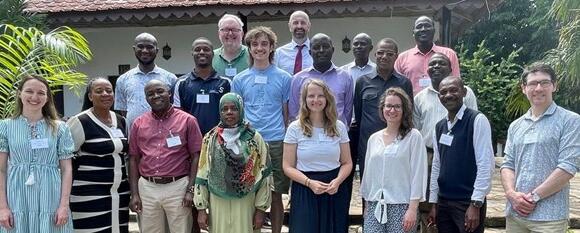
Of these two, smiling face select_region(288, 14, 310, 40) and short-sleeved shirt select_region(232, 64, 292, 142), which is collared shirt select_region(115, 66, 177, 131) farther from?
smiling face select_region(288, 14, 310, 40)

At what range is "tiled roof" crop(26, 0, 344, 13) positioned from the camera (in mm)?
9016

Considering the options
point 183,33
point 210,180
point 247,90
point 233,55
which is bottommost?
point 210,180

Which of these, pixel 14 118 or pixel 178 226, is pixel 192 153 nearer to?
pixel 178 226

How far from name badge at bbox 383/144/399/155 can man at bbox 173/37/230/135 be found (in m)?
1.57

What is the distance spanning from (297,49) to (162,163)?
1.98 m

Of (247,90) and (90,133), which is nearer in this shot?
(90,133)

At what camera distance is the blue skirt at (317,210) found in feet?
14.2

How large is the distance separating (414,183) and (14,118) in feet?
A: 9.56

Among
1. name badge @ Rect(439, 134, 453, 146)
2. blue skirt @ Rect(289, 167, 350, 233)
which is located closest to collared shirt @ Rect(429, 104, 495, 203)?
name badge @ Rect(439, 134, 453, 146)

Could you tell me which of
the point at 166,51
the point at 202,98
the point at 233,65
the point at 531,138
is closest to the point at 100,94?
the point at 202,98

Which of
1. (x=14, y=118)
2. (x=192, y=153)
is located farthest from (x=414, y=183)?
(x=14, y=118)

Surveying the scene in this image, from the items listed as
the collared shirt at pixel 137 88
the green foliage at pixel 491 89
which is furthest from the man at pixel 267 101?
the green foliage at pixel 491 89

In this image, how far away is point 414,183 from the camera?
A: 159 inches

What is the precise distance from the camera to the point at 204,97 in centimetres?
488
